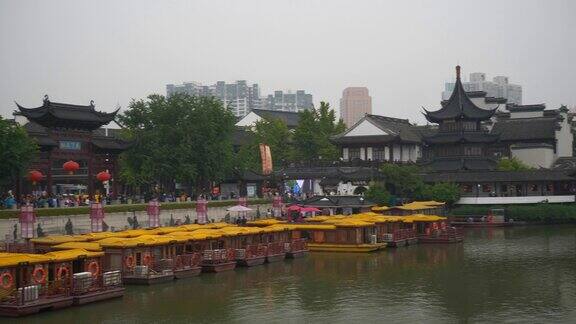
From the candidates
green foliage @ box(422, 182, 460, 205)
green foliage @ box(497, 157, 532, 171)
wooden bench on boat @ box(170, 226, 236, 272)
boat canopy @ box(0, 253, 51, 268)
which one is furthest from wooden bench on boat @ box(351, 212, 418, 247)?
green foliage @ box(497, 157, 532, 171)

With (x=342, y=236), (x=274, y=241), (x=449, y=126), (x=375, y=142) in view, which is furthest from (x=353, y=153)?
(x=274, y=241)

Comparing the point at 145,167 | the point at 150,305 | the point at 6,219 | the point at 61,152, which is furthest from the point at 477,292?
the point at 145,167

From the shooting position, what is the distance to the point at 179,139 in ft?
207

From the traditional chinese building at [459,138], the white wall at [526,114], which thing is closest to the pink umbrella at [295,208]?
the traditional chinese building at [459,138]

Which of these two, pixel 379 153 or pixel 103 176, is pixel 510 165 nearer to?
pixel 379 153

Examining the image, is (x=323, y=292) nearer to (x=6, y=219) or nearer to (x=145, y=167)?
(x=6, y=219)

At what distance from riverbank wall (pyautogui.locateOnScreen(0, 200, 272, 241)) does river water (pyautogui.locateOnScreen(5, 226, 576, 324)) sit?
Result: 13.4 meters

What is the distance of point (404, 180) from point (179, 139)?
74.2ft

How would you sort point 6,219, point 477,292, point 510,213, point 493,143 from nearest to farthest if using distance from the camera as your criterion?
1. point 477,292
2. point 6,219
3. point 510,213
4. point 493,143

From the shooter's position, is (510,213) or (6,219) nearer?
(6,219)

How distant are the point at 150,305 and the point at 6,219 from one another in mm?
17298

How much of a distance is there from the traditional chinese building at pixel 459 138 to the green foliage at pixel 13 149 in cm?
4513

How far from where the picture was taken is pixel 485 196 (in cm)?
7181

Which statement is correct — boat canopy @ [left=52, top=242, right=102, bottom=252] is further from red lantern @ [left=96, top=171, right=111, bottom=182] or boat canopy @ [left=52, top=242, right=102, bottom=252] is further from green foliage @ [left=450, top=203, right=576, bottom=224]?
green foliage @ [left=450, top=203, right=576, bottom=224]
